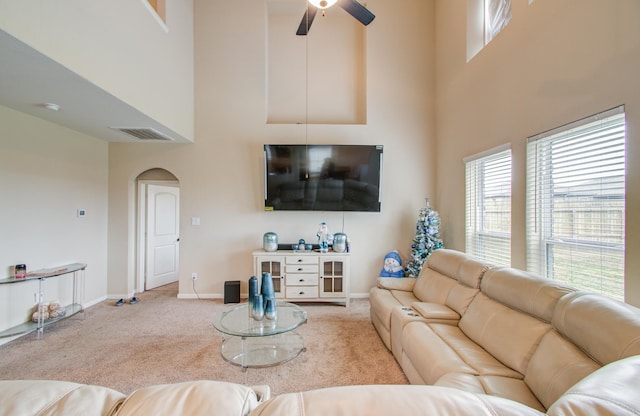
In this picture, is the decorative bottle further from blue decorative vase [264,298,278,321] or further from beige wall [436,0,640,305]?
beige wall [436,0,640,305]

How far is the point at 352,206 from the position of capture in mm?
4266

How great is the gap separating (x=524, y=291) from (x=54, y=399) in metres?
2.31

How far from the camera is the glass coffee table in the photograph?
234 centimetres

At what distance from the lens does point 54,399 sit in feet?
1.93

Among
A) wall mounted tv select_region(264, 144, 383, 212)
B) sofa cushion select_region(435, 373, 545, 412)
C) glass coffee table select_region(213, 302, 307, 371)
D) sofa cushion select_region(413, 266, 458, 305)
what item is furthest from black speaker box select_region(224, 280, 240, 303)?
sofa cushion select_region(435, 373, 545, 412)

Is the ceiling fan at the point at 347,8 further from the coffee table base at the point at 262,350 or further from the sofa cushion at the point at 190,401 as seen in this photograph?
the coffee table base at the point at 262,350

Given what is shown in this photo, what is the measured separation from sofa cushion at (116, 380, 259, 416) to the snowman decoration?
11.5 ft

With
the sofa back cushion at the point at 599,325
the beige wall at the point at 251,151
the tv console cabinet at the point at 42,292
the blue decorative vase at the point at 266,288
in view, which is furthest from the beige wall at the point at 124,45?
the sofa back cushion at the point at 599,325

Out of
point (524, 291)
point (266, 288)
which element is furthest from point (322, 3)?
point (524, 291)

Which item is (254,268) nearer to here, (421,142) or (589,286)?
(421,142)

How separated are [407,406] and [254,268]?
3.72 meters

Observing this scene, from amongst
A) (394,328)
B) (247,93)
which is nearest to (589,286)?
(394,328)

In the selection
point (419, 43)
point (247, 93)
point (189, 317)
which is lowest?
point (189, 317)

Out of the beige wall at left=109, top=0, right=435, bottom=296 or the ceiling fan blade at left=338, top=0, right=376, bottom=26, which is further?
the beige wall at left=109, top=0, right=435, bottom=296
